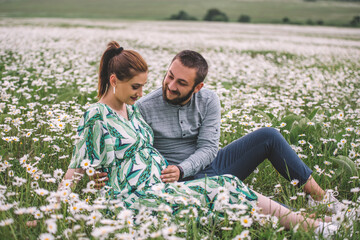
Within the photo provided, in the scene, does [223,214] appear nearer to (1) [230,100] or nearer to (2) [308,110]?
(1) [230,100]

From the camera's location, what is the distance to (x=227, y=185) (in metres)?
2.62

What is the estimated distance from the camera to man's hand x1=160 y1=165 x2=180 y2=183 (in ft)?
9.31

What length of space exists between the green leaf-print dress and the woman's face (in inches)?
6.7

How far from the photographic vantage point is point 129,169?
2.76 m

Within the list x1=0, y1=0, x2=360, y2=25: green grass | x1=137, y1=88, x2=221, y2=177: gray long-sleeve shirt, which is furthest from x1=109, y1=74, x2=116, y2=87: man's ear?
x1=0, y1=0, x2=360, y2=25: green grass

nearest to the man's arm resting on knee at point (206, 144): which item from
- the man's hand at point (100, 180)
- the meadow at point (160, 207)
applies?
the meadow at point (160, 207)

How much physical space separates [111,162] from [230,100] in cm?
363

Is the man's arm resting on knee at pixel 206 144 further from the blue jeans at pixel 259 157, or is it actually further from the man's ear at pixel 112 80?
the man's ear at pixel 112 80

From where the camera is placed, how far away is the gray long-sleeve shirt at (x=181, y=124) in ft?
11.0

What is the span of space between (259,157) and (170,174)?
0.98m

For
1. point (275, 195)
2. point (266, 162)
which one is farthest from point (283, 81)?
point (275, 195)

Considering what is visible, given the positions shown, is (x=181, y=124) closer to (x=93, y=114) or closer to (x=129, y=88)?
(x=129, y=88)

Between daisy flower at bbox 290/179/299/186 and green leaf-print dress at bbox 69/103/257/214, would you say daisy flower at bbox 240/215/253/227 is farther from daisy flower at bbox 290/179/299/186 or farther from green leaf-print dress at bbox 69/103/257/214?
daisy flower at bbox 290/179/299/186

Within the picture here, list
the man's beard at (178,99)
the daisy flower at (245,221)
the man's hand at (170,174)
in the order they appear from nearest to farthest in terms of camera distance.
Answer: the daisy flower at (245,221), the man's hand at (170,174), the man's beard at (178,99)
